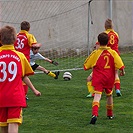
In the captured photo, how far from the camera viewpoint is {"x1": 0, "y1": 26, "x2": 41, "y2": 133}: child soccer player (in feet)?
19.4

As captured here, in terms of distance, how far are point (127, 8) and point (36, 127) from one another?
1442cm

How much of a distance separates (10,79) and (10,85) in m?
0.07

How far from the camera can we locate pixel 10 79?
5945mm

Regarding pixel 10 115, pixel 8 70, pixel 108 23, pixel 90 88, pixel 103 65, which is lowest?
pixel 10 115

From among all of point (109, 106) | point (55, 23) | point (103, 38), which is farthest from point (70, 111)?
point (55, 23)

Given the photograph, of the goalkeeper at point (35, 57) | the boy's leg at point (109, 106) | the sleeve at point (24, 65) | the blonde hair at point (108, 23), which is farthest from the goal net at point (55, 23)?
the sleeve at point (24, 65)

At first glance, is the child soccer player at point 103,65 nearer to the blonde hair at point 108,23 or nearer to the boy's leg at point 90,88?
the boy's leg at point 90,88

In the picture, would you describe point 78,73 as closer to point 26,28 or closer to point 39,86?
point 39,86

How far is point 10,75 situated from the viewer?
5.95 meters

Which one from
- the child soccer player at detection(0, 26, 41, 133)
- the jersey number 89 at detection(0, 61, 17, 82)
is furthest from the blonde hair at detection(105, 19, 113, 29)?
the jersey number 89 at detection(0, 61, 17, 82)

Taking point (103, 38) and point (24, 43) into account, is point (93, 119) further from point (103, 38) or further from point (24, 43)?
point (24, 43)

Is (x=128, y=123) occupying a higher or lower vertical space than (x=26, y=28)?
lower

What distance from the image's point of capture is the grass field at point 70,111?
7602mm

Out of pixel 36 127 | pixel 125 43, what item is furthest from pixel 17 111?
pixel 125 43
